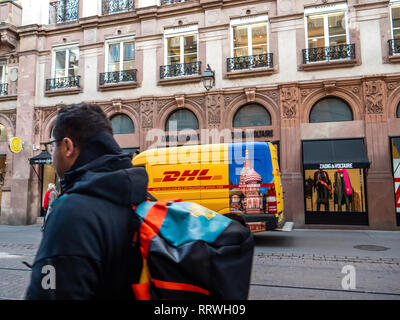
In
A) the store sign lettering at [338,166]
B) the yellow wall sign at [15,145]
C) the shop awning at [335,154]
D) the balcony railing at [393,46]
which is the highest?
the balcony railing at [393,46]

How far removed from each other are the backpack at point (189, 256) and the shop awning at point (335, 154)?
39.0ft

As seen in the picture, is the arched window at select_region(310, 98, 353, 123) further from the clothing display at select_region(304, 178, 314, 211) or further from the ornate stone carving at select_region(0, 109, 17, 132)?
the ornate stone carving at select_region(0, 109, 17, 132)

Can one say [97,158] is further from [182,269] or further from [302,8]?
[302,8]

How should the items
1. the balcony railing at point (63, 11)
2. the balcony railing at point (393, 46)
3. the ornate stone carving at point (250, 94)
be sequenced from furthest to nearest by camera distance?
the balcony railing at point (63, 11), the ornate stone carving at point (250, 94), the balcony railing at point (393, 46)

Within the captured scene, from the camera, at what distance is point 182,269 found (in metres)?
1.16

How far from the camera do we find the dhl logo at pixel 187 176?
9.34 m

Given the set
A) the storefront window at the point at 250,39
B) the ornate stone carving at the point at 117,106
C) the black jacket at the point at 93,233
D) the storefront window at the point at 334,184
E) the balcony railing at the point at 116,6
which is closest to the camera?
the black jacket at the point at 93,233

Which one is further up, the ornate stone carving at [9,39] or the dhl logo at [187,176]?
the ornate stone carving at [9,39]

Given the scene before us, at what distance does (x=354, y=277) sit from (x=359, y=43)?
1099 cm

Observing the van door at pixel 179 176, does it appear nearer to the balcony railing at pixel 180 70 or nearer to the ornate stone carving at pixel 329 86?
the balcony railing at pixel 180 70

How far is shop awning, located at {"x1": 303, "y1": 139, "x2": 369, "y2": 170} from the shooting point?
475 inches

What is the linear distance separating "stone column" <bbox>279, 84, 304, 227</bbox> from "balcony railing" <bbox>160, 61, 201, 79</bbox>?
406 cm

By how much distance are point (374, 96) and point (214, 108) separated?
655 centimetres

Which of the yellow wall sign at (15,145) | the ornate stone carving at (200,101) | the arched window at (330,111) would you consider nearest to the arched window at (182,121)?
the ornate stone carving at (200,101)
